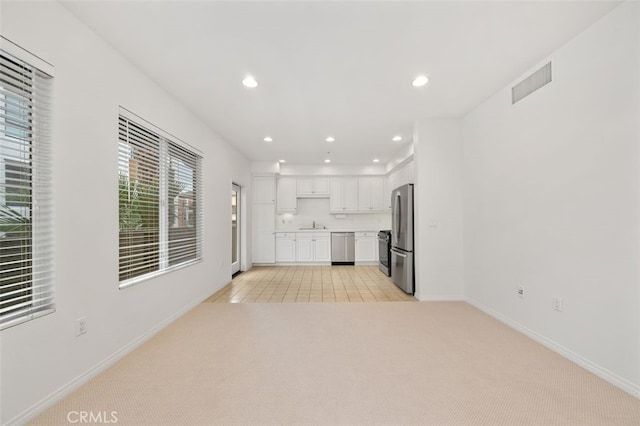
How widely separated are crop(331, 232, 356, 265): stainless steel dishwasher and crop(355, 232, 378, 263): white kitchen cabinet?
0.11 metres

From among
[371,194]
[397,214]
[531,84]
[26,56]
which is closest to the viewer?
[26,56]

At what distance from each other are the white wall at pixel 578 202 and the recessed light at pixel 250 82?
2749 millimetres

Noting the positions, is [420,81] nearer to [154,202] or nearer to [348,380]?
[348,380]

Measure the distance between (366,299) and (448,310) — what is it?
112 centimetres

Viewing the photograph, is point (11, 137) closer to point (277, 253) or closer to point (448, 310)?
point (448, 310)

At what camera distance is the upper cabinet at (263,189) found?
6906mm

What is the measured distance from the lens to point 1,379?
1451 millimetres

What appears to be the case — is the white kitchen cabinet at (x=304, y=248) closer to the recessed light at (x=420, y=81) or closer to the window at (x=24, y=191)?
the recessed light at (x=420, y=81)

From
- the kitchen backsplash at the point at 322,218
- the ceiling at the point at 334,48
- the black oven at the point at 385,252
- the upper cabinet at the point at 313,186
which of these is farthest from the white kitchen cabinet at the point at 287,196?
the ceiling at the point at 334,48

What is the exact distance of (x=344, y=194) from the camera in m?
7.34

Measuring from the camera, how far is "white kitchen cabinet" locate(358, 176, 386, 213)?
287 inches

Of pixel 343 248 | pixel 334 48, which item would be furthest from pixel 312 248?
pixel 334 48

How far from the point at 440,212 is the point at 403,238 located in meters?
0.75

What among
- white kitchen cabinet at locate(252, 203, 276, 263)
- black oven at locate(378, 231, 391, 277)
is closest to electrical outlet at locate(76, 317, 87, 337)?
black oven at locate(378, 231, 391, 277)
